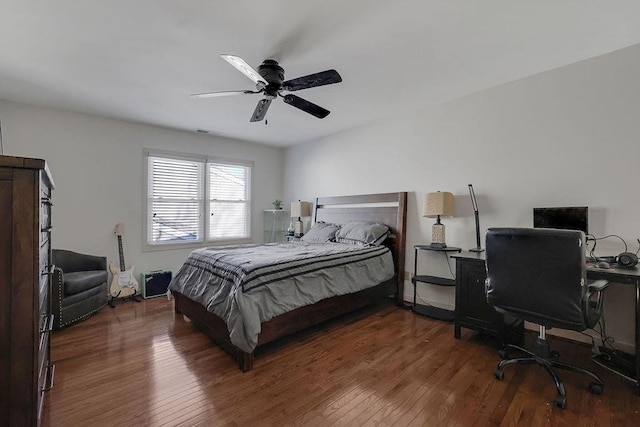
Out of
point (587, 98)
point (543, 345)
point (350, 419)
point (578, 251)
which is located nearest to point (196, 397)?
point (350, 419)

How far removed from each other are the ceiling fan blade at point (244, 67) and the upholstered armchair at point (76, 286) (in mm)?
2635

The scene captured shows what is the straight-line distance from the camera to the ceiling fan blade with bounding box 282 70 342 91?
→ 218 centimetres

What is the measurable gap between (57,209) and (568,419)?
17.9 ft

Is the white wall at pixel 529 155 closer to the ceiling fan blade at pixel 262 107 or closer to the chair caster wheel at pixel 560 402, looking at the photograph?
the chair caster wheel at pixel 560 402

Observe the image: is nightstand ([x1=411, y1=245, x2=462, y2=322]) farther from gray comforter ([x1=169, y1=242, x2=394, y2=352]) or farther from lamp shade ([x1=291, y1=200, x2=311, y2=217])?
lamp shade ([x1=291, y1=200, x2=311, y2=217])

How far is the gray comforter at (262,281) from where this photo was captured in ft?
7.55

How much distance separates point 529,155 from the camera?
296 cm

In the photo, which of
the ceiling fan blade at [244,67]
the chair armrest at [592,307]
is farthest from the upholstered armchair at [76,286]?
the chair armrest at [592,307]

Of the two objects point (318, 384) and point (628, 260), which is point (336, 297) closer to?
point (318, 384)

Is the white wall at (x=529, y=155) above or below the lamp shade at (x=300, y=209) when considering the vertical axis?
above

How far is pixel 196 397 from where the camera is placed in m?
1.92

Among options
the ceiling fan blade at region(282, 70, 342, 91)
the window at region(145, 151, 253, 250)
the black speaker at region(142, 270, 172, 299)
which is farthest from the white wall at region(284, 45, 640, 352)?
the black speaker at region(142, 270, 172, 299)

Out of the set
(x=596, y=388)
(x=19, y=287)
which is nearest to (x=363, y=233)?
(x=596, y=388)

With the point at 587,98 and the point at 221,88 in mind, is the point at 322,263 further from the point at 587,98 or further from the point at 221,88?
the point at 587,98
